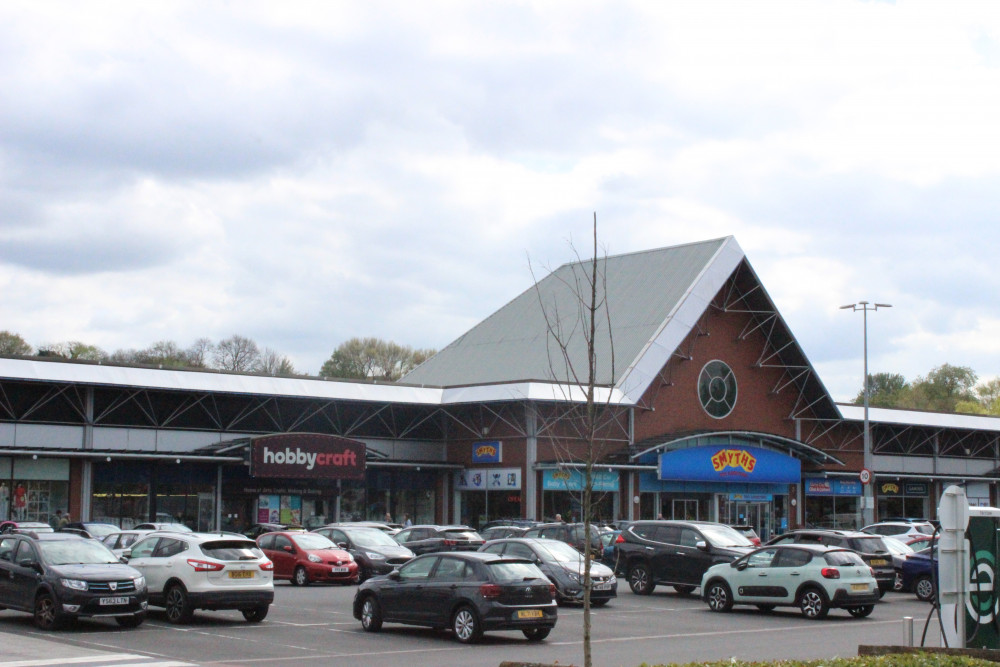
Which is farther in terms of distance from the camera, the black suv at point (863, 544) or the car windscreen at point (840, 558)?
the black suv at point (863, 544)

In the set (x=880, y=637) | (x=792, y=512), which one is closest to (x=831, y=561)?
(x=880, y=637)

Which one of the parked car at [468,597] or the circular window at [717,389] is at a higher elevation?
the circular window at [717,389]

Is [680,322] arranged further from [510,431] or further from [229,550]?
[229,550]

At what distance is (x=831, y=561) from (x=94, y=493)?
28.9 metres

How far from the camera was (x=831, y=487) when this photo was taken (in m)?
60.3

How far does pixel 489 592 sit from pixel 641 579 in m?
11.1

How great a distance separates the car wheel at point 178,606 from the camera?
20.4 m

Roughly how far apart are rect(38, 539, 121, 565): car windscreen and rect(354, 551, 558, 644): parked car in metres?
4.67

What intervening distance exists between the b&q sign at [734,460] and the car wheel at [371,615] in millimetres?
34234

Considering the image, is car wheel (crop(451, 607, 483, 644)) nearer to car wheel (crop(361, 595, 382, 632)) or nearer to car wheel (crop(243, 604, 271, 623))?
car wheel (crop(361, 595, 382, 632))

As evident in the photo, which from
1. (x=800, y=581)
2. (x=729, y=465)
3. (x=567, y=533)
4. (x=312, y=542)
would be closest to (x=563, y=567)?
(x=800, y=581)

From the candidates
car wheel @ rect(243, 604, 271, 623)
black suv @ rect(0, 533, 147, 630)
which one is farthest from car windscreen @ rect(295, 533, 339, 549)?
black suv @ rect(0, 533, 147, 630)

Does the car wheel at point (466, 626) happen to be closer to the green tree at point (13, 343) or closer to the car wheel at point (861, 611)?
the car wheel at point (861, 611)

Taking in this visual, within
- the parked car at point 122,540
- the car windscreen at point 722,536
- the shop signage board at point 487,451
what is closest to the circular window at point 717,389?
the shop signage board at point 487,451
